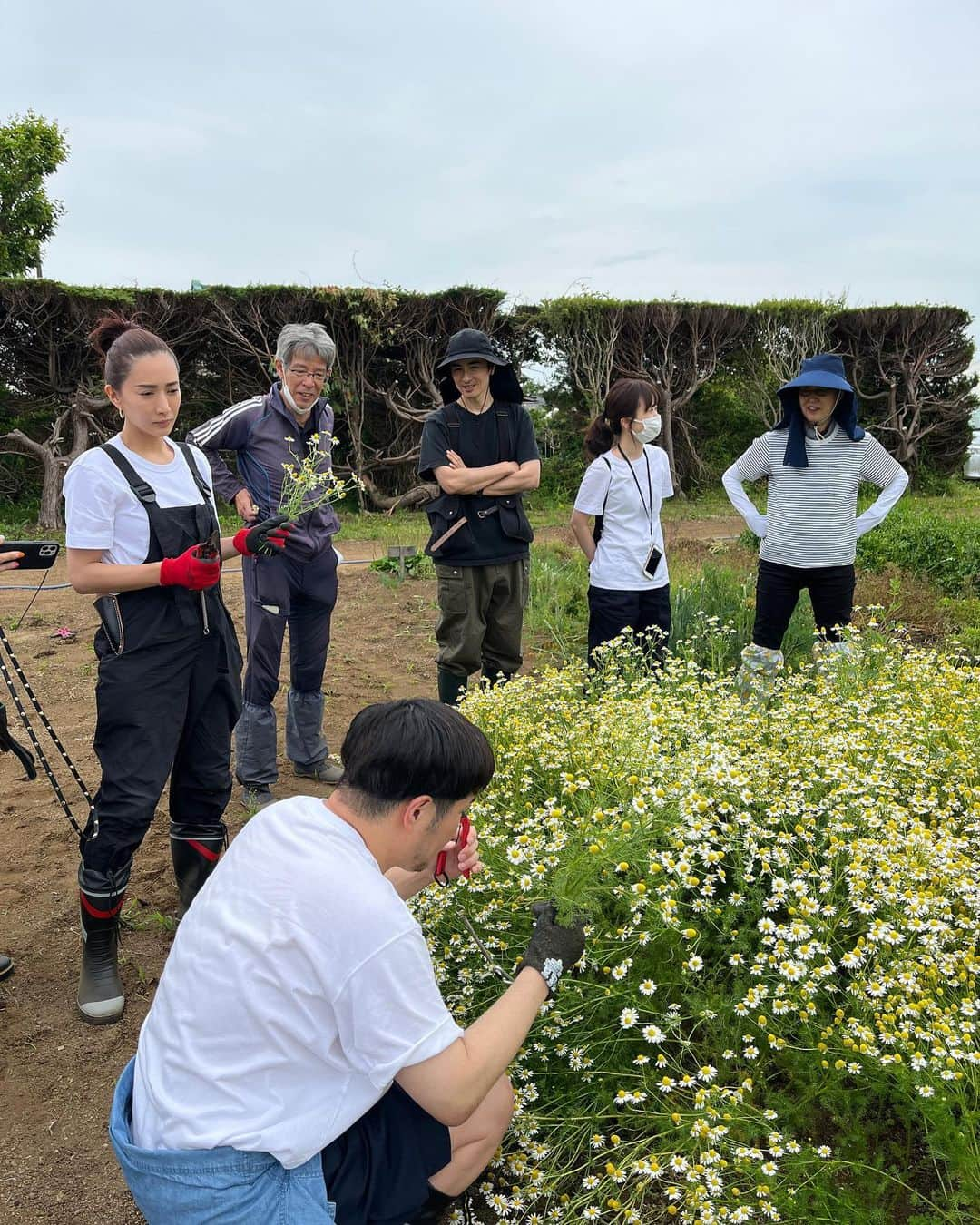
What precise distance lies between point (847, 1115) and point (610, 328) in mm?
14917

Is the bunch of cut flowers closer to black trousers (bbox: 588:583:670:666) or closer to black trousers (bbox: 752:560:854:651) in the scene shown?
black trousers (bbox: 588:583:670:666)

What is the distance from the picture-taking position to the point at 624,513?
14.7 ft

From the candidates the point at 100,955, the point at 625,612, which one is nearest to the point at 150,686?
the point at 100,955

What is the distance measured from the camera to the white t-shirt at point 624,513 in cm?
447

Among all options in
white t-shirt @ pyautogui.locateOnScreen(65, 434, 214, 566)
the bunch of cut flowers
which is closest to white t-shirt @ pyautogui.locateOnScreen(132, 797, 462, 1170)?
white t-shirt @ pyautogui.locateOnScreen(65, 434, 214, 566)

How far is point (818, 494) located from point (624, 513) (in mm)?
911

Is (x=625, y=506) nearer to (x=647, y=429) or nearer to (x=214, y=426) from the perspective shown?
(x=647, y=429)

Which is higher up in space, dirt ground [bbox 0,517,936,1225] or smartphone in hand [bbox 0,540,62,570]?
smartphone in hand [bbox 0,540,62,570]

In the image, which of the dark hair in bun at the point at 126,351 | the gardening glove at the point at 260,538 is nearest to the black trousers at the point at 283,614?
the gardening glove at the point at 260,538

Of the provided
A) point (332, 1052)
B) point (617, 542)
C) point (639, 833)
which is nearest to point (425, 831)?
point (332, 1052)

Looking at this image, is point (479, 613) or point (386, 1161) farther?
point (479, 613)

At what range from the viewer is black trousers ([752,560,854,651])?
4.45 meters

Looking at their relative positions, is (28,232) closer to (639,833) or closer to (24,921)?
(24,921)

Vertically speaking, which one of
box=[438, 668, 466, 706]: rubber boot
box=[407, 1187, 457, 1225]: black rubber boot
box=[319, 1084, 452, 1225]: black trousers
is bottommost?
box=[407, 1187, 457, 1225]: black rubber boot
